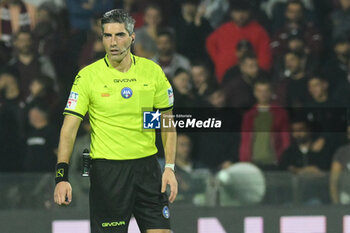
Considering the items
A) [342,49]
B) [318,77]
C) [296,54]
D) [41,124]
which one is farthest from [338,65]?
[41,124]

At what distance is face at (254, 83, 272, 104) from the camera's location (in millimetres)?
10102

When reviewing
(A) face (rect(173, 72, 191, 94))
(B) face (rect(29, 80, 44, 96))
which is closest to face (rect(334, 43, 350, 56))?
(A) face (rect(173, 72, 191, 94))

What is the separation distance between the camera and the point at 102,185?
5.83 meters

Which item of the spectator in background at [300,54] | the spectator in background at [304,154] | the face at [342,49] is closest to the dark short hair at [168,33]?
the spectator in background at [300,54]

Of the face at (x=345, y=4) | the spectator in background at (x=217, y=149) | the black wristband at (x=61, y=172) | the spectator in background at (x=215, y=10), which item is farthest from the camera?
the face at (x=345, y=4)

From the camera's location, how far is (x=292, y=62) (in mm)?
10477

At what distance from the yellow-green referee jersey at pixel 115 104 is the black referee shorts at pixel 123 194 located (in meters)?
0.07

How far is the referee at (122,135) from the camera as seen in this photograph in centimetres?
566

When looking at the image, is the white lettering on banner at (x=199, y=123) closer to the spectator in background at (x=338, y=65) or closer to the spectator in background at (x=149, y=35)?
the spectator in background at (x=149, y=35)

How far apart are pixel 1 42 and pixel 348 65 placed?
4.06 metres

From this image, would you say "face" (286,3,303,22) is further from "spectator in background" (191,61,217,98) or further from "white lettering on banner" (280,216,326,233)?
"white lettering on banner" (280,216,326,233)

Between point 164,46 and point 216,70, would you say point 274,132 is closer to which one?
point 216,70

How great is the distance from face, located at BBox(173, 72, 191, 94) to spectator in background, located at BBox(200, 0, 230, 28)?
0.89 metres

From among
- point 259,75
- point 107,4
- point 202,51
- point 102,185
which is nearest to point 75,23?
point 107,4
